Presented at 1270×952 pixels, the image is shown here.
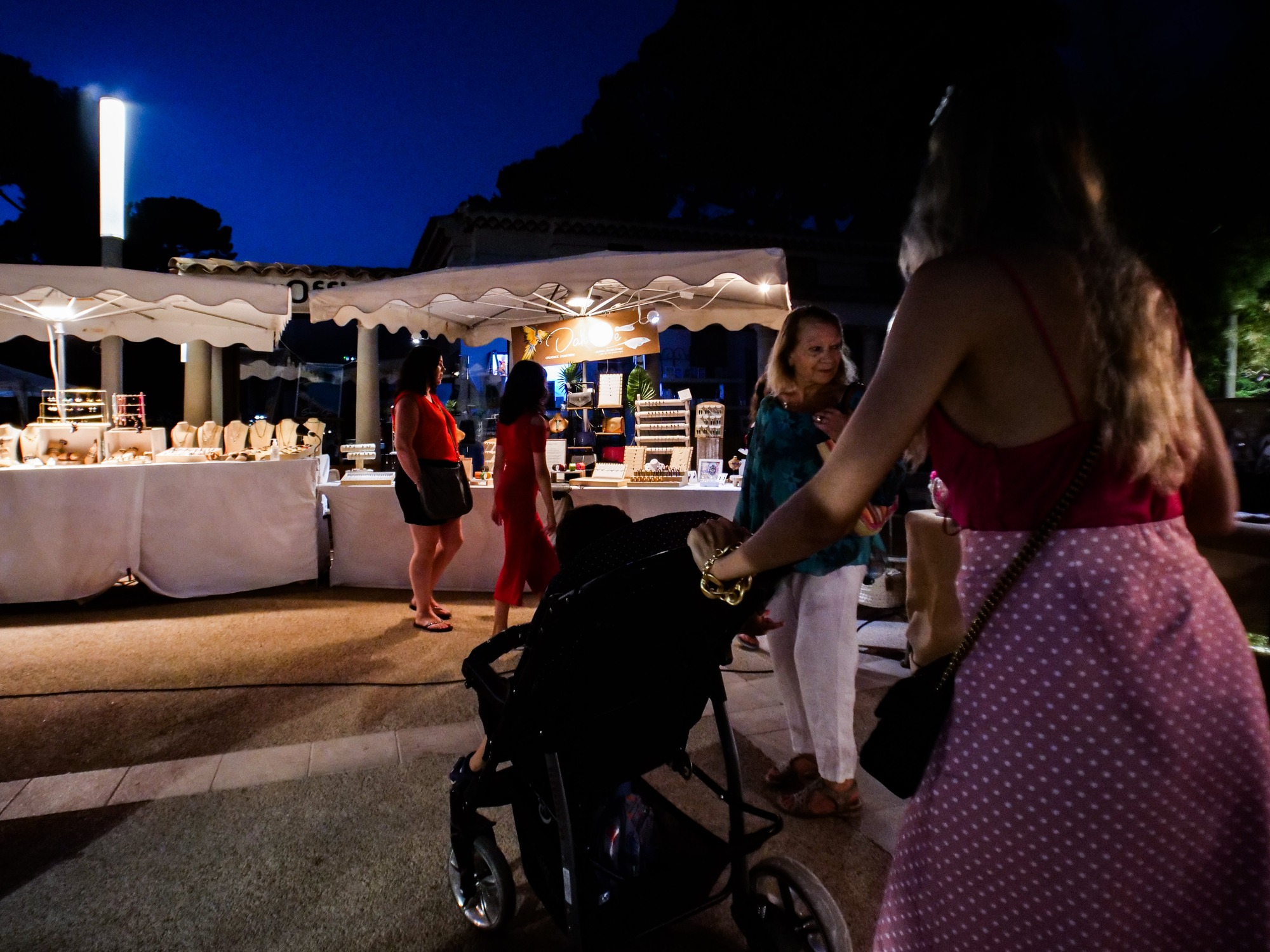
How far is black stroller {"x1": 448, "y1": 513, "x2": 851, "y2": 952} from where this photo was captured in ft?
4.74

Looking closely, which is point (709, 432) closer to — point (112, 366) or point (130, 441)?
point (130, 441)

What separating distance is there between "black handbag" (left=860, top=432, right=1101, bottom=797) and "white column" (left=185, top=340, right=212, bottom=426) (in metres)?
16.1

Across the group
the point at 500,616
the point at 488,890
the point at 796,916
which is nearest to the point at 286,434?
the point at 500,616

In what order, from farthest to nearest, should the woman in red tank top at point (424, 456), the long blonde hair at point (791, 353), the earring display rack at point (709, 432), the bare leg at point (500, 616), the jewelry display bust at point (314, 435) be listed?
1. the jewelry display bust at point (314, 435)
2. the earring display rack at point (709, 432)
3. the woman in red tank top at point (424, 456)
4. the bare leg at point (500, 616)
5. the long blonde hair at point (791, 353)

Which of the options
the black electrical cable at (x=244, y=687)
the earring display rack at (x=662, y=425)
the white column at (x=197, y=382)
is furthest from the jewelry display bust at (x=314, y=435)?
the white column at (x=197, y=382)

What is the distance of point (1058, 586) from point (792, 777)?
7.65ft

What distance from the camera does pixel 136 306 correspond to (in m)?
7.11

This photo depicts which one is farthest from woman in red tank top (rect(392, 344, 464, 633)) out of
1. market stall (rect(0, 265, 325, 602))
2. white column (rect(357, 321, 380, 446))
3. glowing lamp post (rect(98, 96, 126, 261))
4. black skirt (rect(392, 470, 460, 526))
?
white column (rect(357, 321, 380, 446))

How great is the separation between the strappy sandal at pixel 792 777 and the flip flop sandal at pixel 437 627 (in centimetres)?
308

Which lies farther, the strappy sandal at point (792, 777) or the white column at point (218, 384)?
the white column at point (218, 384)

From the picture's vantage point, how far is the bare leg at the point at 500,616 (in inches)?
174

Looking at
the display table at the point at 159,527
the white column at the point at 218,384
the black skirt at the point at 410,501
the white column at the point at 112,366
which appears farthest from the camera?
the white column at the point at 218,384

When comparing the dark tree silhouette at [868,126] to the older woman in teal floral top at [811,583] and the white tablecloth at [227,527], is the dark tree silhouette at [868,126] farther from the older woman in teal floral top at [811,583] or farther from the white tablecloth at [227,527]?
the white tablecloth at [227,527]

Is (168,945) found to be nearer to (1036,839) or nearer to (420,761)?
(420,761)
